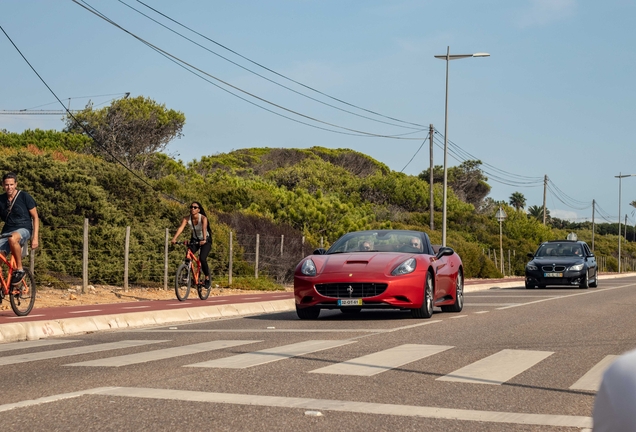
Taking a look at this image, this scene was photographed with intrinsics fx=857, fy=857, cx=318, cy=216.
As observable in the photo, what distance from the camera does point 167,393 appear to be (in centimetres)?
604

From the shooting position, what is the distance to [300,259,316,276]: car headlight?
1265cm

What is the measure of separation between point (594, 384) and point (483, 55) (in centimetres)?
2529

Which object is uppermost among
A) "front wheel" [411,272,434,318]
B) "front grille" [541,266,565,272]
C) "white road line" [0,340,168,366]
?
"front grille" [541,266,565,272]

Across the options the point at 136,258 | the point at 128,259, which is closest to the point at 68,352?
the point at 128,259

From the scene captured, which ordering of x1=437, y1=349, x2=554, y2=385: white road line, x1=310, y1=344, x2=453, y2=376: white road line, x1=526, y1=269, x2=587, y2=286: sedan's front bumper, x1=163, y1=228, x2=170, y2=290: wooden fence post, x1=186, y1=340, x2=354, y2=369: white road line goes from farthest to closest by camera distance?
x1=526, y1=269, x2=587, y2=286: sedan's front bumper < x1=163, y1=228, x2=170, y2=290: wooden fence post < x1=186, y1=340, x2=354, y2=369: white road line < x1=310, y1=344, x2=453, y2=376: white road line < x1=437, y1=349, x2=554, y2=385: white road line

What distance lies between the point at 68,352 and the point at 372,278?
15.9 feet

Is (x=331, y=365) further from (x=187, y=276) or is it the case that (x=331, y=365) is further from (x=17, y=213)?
(x=187, y=276)

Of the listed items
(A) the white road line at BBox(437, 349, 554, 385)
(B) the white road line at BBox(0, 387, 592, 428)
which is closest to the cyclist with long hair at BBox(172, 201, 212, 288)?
(A) the white road line at BBox(437, 349, 554, 385)

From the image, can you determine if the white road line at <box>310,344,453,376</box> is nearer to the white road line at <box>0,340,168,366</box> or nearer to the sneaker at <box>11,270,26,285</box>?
the white road line at <box>0,340,168,366</box>

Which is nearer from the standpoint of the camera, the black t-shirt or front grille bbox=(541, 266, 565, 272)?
the black t-shirt

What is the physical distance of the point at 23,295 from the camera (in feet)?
39.4

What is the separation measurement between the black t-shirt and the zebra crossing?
2389mm

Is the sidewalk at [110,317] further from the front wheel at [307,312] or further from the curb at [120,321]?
the front wheel at [307,312]

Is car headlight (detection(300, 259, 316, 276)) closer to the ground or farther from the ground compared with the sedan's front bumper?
farther from the ground
